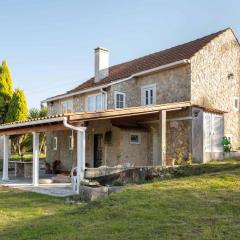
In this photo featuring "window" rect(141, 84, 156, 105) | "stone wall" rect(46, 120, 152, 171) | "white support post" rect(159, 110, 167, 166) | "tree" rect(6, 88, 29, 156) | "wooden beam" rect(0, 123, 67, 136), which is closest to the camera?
"wooden beam" rect(0, 123, 67, 136)

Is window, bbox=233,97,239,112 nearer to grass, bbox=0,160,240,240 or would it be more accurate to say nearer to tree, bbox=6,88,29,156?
grass, bbox=0,160,240,240

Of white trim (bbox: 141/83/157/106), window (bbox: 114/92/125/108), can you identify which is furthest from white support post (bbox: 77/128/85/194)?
white trim (bbox: 141/83/157/106)

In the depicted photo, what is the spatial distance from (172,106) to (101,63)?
32.3ft

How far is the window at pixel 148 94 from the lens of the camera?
2205 centimetres

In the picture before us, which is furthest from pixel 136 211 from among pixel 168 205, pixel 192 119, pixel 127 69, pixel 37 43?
pixel 127 69

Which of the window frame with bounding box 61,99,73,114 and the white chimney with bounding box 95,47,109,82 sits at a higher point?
the white chimney with bounding box 95,47,109,82

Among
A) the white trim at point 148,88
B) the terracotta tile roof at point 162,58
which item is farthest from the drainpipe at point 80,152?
the terracotta tile roof at point 162,58

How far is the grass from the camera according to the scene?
7.52m

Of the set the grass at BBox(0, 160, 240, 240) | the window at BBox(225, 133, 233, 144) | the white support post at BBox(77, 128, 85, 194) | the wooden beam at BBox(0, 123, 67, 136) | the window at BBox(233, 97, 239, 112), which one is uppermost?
the window at BBox(233, 97, 239, 112)

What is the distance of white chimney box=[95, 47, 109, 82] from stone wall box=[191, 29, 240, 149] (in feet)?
26.5

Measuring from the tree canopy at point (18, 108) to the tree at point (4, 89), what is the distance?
55.9 inches

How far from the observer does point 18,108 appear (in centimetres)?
3612

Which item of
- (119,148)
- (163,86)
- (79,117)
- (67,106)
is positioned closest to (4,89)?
(67,106)

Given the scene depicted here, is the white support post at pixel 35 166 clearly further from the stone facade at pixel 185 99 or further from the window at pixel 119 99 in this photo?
the window at pixel 119 99
